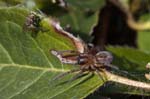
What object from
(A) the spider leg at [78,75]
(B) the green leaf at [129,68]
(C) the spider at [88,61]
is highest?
(C) the spider at [88,61]

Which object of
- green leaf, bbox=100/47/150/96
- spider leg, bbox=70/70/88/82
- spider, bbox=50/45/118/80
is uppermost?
spider, bbox=50/45/118/80

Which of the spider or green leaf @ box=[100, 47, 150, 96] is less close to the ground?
the spider

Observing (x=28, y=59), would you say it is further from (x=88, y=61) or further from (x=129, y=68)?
(x=129, y=68)

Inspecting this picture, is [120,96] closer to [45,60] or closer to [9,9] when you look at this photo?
[45,60]

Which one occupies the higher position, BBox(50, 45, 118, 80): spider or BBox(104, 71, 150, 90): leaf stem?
BBox(50, 45, 118, 80): spider

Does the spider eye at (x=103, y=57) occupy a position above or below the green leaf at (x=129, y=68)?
above

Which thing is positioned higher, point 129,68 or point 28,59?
point 28,59

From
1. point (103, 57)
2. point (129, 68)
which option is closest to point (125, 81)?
point (103, 57)

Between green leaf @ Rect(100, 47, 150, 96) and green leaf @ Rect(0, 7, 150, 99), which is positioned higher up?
green leaf @ Rect(0, 7, 150, 99)

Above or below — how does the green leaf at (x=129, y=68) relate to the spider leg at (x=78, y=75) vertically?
below

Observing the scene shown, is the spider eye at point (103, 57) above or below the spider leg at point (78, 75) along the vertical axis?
above

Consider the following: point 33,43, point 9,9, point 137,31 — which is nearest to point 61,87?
point 33,43
